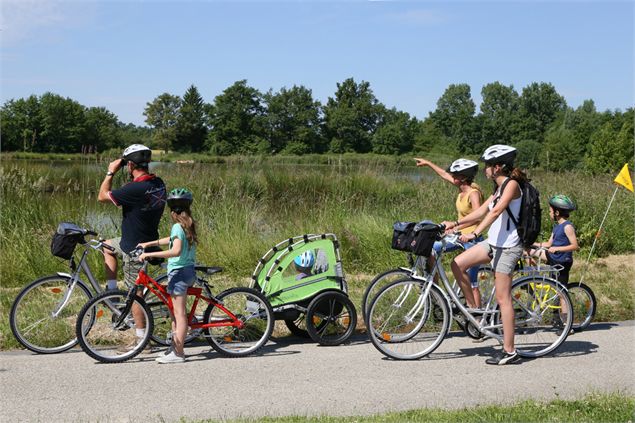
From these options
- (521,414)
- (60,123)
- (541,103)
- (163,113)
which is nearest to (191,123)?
(163,113)

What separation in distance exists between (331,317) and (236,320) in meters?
0.93

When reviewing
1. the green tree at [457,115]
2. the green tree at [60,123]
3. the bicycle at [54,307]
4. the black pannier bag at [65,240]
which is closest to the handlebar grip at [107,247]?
the bicycle at [54,307]

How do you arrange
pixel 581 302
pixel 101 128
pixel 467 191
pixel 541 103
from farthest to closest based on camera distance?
pixel 541 103 → pixel 101 128 → pixel 581 302 → pixel 467 191

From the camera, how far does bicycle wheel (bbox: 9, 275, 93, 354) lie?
6207 mm

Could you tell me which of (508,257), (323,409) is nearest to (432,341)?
(508,257)

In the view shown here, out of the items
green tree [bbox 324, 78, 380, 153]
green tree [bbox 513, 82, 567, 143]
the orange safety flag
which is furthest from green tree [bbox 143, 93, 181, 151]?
the orange safety flag

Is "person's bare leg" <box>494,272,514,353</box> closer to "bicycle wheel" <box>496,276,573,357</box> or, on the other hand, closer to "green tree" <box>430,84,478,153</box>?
"bicycle wheel" <box>496,276,573,357</box>

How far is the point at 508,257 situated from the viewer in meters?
6.06

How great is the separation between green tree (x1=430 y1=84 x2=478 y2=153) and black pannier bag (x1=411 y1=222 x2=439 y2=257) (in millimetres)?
95502

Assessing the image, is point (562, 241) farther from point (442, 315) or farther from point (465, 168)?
point (442, 315)

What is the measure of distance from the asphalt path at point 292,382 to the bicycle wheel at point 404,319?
0.14m

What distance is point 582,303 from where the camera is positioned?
7.38 meters

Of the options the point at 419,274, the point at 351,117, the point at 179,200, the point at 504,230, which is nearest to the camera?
the point at 179,200

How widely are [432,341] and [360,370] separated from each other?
92 cm
